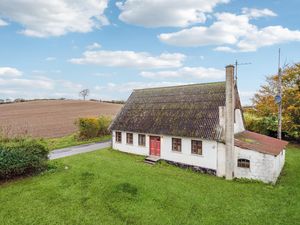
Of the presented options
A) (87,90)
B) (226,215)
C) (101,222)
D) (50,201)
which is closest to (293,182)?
(226,215)

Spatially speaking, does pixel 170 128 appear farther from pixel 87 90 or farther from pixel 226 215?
pixel 87 90

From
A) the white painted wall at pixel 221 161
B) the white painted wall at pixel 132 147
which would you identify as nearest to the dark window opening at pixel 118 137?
the white painted wall at pixel 132 147

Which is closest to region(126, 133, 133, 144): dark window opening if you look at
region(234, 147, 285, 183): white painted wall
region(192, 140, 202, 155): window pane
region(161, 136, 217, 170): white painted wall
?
region(161, 136, 217, 170): white painted wall

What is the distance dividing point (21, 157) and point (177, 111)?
45.9 ft

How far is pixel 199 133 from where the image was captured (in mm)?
Result: 19344

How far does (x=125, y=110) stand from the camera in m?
27.7

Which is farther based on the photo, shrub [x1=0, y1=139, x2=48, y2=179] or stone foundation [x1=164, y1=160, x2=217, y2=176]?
stone foundation [x1=164, y1=160, x2=217, y2=176]

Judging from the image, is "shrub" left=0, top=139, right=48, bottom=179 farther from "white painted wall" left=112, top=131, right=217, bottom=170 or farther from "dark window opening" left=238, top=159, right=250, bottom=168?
"dark window opening" left=238, top=159, right=250, bottom=168

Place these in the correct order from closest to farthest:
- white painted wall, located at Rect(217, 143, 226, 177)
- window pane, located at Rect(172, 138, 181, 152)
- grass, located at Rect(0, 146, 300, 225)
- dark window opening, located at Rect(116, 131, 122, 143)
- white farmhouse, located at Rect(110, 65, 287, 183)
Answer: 1. grass, located at Rect(0, 146, 300, 225)
2. white farmhouse, located at Rect(110, 65, 287, 183)
3. white painted wall, located at Rect(217, 143, 226, 177)
4. window pane, located at Rect(172, 138, 181, 152)
5. dark window opening, located at Rect(116, 131, 122, 143)

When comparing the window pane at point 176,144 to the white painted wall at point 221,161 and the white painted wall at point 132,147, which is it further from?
the white painted wall at point 221,161

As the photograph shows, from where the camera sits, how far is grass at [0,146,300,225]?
11.8 meters

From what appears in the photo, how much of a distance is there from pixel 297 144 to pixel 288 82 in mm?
8582

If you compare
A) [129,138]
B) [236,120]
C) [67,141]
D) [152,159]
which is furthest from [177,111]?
[67,141]

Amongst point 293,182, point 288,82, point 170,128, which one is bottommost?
point 293,182
